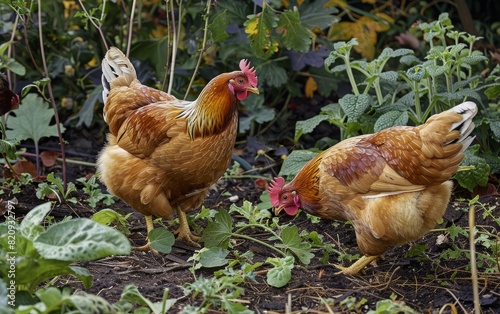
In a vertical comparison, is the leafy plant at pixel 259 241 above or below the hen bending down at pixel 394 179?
below

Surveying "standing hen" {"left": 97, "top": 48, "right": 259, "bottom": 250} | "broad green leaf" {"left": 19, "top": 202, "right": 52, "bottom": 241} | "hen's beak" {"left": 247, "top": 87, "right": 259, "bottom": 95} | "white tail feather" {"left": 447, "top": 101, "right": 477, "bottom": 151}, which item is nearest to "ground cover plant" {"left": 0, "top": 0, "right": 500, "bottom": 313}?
"broad green leaf" {"left": 19, "top": 202, "right": 52, "bottom": 241}

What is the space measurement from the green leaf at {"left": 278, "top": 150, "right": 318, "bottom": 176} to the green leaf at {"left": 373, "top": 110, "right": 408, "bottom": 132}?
0.53 metres

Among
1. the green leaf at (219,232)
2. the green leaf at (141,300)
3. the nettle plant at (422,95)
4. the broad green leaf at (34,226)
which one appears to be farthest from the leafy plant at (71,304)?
the nettle plant at (422,95)

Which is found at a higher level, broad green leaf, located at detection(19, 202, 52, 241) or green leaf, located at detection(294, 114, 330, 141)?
broad green leaf, located at detection(19, 202, 52, 241)

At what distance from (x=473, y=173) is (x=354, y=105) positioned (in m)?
0.87

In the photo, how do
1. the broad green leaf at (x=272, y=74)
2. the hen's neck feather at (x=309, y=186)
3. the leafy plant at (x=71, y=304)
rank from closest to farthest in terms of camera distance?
the leafy plant at (x=71, y=304) < the hen's neck feather at (x=309, y=186) < the broad green leaf at (x=272, y=74)

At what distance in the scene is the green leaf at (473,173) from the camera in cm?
468

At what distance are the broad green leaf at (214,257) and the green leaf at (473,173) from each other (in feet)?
5.60

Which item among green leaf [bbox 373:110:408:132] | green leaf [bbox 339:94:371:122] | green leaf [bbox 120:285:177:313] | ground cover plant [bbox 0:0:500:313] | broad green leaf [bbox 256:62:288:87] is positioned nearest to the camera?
green leaf [bbox 120:285:177:313]

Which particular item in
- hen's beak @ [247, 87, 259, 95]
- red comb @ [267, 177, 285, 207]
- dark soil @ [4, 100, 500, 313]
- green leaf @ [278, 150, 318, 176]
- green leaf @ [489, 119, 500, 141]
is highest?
hen's beak @ [247, 87, 259, 95]

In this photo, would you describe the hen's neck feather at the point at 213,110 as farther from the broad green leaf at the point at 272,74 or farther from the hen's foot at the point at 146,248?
the broad green leaf at the point at 272,74

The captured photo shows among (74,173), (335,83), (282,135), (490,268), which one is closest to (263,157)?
(282,135)

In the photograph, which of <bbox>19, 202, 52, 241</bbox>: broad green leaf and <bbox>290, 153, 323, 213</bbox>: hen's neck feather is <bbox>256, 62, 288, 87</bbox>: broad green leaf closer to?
<bbox>290, 153, 323, 213</bbox>: hen's neck feather

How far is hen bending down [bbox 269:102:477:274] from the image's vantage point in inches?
142
